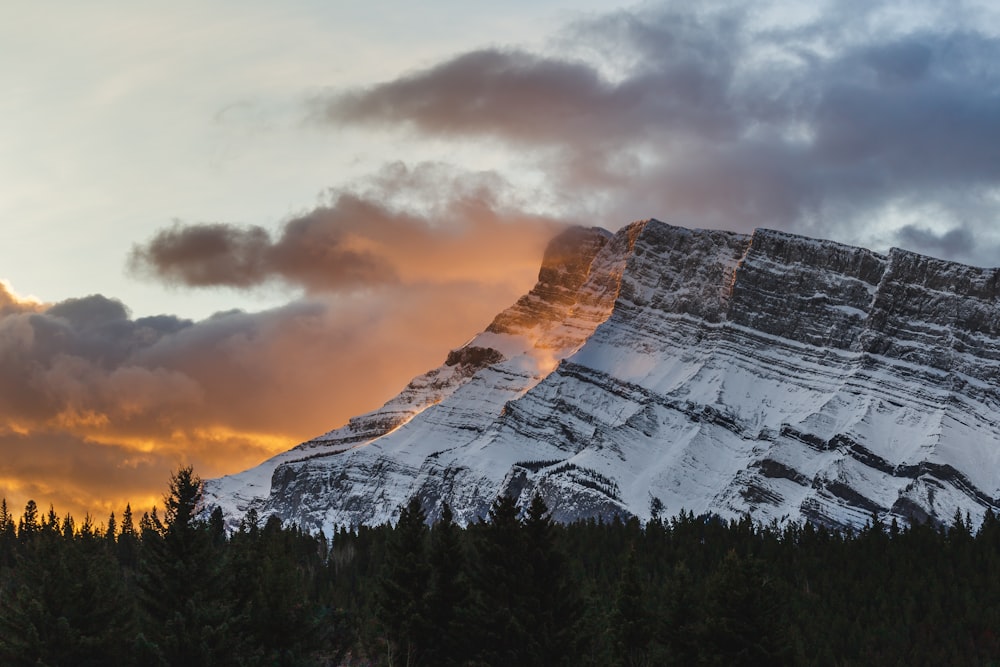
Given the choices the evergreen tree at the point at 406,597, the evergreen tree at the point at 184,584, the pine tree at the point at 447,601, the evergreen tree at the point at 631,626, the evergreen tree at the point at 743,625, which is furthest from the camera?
the evergreen tree at the point at 631,626

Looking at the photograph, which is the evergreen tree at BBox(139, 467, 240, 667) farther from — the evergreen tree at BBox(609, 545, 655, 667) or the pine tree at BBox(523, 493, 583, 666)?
the evergreen tree at BBox(609, 545, 655, 667)

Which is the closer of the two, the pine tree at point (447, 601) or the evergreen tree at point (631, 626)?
the pine tree at point (447, 601)

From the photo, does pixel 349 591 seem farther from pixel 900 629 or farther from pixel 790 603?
pixel 900 629

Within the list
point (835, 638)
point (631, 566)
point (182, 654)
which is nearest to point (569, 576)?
point (631, 566)

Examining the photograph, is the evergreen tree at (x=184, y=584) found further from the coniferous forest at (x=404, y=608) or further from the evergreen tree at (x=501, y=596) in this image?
the evergreen tree at (x=501, y=596)

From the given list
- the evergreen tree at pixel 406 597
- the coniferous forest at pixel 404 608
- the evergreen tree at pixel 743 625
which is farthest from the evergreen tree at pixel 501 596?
the evergreen tree at pixel 743 625

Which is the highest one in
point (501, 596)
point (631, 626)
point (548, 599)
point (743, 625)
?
point (631, 626)

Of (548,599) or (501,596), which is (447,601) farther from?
(548,599)

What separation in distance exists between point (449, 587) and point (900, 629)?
84.9 metres

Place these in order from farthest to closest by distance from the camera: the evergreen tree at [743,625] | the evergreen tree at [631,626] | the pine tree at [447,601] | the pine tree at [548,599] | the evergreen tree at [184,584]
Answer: the evergreen tree at [631,626]
the pine tree at [447,601]
the pine tree at [548,599]
the evergreen tree at [743,625]
the evergreen tree at [184,584]

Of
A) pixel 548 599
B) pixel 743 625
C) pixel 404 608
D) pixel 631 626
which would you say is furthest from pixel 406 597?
pixel 743 625

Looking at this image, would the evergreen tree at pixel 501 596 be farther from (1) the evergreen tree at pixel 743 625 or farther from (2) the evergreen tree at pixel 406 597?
(1) the evergreen tree at pixel 743 625

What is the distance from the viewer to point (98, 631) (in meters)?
109

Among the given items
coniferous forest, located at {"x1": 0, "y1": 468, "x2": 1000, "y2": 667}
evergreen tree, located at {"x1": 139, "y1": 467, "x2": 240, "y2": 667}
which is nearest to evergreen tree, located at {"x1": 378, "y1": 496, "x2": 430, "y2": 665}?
coniferous forest, located at {"x1": 0, "y1": 468, "x2": 1000, "y2": 667}
